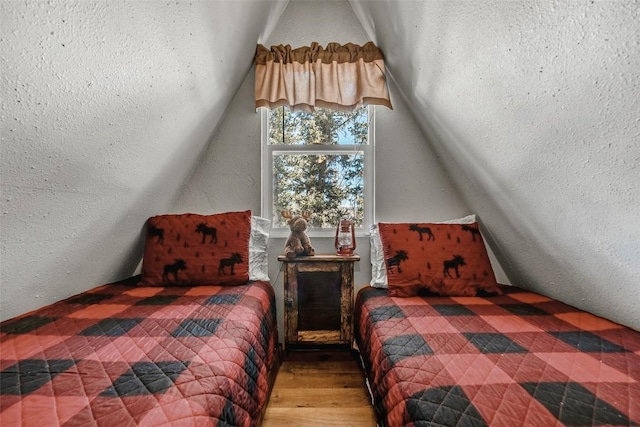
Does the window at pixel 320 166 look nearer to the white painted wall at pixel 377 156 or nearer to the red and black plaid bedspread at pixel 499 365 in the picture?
the white painted wall at pixel 377 156

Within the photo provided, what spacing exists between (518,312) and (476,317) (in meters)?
0.23

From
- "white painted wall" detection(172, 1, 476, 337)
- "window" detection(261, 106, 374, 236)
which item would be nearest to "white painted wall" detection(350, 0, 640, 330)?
"white painted wall" detection(172, 1, 476, 337)

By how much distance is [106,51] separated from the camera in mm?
931

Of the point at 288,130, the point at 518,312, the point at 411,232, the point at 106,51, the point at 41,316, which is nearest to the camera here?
the point at 106,51

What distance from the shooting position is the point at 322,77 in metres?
2.00

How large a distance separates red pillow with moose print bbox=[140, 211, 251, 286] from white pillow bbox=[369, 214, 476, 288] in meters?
0.76

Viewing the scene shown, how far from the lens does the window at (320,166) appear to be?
2186mm

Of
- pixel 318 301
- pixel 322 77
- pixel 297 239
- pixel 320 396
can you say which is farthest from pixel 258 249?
pixel 322 77

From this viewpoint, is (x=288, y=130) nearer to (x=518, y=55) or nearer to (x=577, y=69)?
(x=518, y=55)

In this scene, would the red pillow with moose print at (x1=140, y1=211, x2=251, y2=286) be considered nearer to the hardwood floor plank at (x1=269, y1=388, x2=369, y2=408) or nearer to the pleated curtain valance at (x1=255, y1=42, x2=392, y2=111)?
the hardwood floor plank at (x1=269, y1=388, x2=369, y2=408)

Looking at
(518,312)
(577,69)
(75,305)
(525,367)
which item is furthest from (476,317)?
(75,305)

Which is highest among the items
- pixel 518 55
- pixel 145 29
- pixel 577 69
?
pixel 145 29

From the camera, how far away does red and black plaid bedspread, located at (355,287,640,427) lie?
70 cm

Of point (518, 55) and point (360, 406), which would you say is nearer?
point (518, 55)
